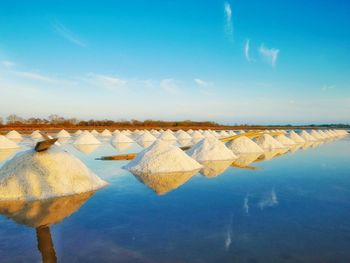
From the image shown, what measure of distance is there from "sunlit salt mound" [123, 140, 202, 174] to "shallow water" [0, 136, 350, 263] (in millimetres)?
1387

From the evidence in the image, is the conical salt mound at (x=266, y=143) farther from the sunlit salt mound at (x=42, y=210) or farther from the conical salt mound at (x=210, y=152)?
the sunlit salt mound at (x=42, y=210)

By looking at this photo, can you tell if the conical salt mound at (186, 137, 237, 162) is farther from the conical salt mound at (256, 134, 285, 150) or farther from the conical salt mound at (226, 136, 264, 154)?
the conical salt mound at (256, 134, 285, 150)

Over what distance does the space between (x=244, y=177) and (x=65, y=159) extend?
4429 millimetres

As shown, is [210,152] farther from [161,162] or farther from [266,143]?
[266,143]

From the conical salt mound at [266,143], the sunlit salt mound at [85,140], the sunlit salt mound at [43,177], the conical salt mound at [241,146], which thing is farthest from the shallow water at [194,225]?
the sunlit salt mound at [85,140]

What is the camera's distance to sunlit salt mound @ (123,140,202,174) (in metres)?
8.31

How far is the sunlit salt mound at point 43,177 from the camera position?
5.44m

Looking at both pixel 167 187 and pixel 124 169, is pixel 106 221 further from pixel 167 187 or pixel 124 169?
pixel 124 169

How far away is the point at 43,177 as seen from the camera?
574 centimetres

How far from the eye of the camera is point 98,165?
9734 mm

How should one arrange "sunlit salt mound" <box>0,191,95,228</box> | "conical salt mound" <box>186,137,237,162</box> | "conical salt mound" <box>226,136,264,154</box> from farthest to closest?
"conical salt mound" <box>226,136,264,154</box> → "conical salt mound" <box>186,137,237,162</box> → "sunlit salt mound" <box>0,191,95,228</box>

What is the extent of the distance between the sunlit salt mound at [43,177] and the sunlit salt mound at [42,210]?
0.84ft

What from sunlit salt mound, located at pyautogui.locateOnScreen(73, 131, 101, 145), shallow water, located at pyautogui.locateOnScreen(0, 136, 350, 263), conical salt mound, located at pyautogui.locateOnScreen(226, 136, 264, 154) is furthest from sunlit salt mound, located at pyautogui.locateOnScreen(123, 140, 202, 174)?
sunlit salt mound, located at pyautogui.locateOnScreen(73, 131, 101, 145)

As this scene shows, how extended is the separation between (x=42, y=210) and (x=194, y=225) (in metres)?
2.43
